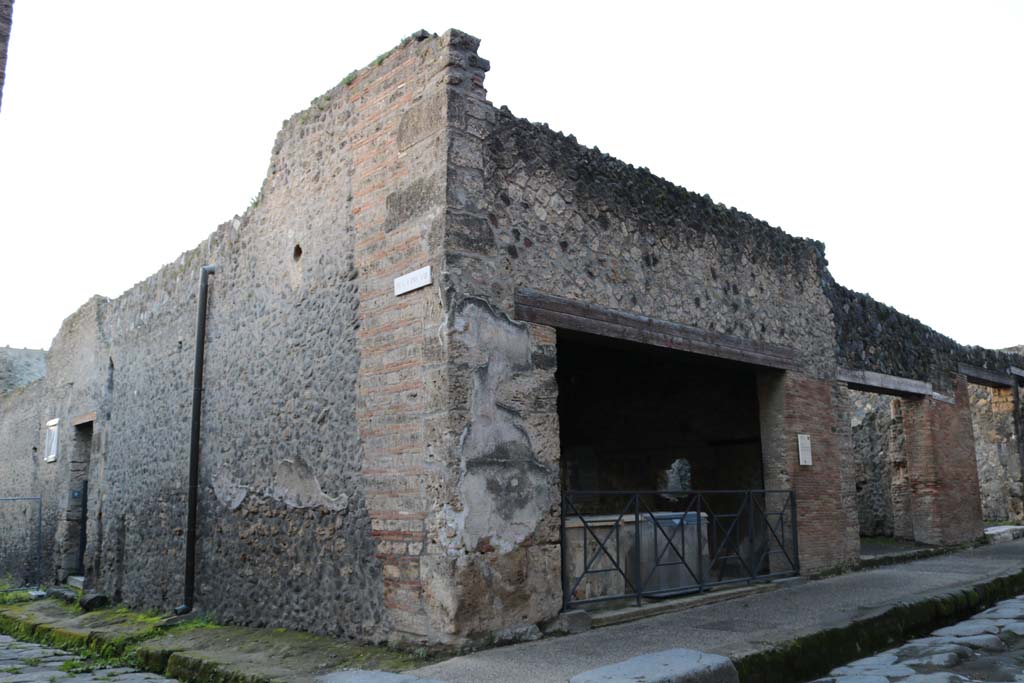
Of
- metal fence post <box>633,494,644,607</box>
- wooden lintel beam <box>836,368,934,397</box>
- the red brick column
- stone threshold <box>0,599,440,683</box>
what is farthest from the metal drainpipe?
wooden lintel beam <box>836,368,934,397</box>

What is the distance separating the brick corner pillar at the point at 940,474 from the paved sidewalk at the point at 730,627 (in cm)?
246

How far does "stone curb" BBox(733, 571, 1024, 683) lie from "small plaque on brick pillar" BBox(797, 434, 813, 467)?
5.95 ft

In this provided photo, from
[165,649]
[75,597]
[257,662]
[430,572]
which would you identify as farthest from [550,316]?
[75,597]

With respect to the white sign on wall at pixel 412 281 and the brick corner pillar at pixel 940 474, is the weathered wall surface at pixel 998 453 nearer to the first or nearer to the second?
the brick corner pillar at pixel 940 474

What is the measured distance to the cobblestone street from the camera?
453 cm

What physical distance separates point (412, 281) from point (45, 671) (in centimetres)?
378

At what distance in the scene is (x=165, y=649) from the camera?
19.5 feet

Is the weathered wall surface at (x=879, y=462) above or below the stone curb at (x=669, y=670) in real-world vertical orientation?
above

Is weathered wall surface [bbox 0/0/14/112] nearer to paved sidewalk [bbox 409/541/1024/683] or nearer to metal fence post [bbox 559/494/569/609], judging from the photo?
paved sidewalk [bbox 409/541/1024/683]

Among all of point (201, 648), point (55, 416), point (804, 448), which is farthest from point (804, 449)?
point (55, 416)

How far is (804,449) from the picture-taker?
8.34 m

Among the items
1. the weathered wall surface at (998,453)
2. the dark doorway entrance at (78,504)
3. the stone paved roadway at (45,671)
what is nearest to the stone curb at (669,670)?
the stone paved roadway at (45,671)

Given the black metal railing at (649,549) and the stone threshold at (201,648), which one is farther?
the black metal railing at (649,549)

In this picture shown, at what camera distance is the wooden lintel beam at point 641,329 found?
19.3 feet
